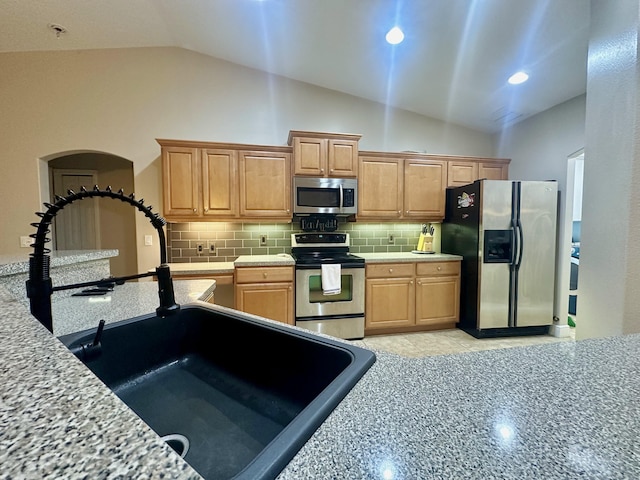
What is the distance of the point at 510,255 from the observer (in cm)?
307

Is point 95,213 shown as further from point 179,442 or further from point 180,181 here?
point 179,442

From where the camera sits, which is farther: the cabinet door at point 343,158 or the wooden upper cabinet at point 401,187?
the wooden upper cabinet at point 401,187

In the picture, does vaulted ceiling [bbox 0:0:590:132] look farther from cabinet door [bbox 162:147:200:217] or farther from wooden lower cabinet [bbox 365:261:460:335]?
wooden lower cabinet [bbox 365:261:460:335]

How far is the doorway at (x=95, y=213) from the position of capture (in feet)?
13.4

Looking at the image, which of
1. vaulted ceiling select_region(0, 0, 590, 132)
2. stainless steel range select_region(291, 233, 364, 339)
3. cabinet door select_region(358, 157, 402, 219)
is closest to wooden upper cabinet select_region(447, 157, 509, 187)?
vaulted ceiling select_region(0, 0, 590, 132)

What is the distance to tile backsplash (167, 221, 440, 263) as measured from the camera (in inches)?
124

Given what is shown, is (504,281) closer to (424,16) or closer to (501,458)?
(424,16)

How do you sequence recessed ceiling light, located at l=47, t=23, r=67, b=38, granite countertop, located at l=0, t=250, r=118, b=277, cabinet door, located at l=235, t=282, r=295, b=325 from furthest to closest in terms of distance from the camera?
cabinet door, located at l=235, t=282, r=295, b=325 → recessed ceiling light, located at l=47, t=23, r=67, b=38 → granite countertop, located at l=0, t=250, r=118, b=277

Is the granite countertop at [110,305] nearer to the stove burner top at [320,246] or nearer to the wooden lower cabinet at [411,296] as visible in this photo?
the stove burner top at [320,246]

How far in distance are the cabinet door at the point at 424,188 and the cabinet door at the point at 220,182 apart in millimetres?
2095

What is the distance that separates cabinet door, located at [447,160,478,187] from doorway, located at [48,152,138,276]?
4.59 m

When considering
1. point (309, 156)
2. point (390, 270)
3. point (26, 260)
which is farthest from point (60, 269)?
point (390, 270)

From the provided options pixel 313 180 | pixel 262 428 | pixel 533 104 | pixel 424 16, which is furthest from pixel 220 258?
pixel 533 104

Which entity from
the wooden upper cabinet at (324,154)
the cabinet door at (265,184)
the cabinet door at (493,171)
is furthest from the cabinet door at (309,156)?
the cabinet door at (493,171)
